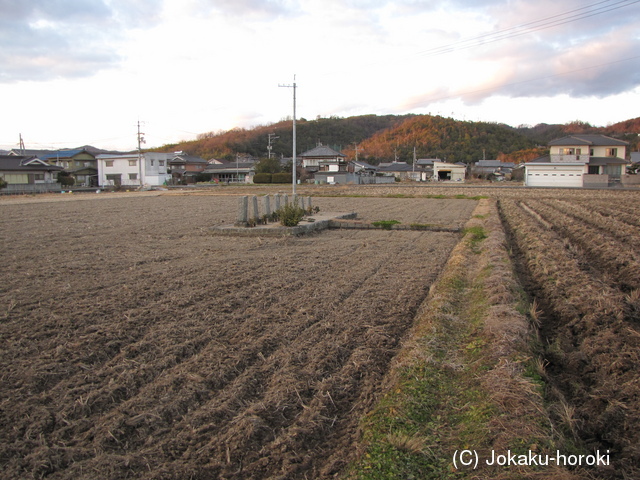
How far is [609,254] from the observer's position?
8828 millimetres

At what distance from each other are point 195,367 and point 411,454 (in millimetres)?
1911

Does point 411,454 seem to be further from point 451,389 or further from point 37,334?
point 37,334

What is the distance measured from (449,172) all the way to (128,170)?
4583 centimetres

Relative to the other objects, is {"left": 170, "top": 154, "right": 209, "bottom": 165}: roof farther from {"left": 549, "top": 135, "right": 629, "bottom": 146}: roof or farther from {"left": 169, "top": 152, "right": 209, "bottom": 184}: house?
{"left": 549, "top": 135, "right": 629, "bottom": 146}: roof

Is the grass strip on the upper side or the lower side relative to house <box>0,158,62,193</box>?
lower

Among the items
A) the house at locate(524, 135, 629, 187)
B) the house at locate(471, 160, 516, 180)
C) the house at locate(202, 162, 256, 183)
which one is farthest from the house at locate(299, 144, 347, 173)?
the house at locate(524, 135, 629, 187)

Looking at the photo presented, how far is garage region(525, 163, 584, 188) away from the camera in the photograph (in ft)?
138

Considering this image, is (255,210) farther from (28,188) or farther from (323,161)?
(323,161)

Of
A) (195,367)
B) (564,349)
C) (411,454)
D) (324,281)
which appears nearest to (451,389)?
(411,454)

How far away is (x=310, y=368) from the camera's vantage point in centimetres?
380

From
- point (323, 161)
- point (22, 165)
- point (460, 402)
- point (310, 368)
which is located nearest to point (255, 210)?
point (310, 368)

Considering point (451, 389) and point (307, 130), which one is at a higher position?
point (307, 130)

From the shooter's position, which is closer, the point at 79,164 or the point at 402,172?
the point at 79,164

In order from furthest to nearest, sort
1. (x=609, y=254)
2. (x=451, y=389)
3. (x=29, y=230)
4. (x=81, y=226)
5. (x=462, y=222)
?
(x=462, y=222), (x=81, y=226), (x=29, y=230), (x=609, y=254), (x=451, y=389)
